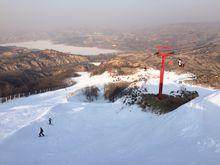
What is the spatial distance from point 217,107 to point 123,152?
306 inches

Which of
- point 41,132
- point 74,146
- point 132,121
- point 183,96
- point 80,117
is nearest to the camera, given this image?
point 74,146

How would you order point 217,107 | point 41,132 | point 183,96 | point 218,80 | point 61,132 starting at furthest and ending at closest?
1. point 218,80
2. point 183,96
3. point 61,132
4. point 41,132
5. point 217,107

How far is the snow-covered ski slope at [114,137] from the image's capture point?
20078 millimetres

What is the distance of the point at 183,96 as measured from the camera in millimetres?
43031

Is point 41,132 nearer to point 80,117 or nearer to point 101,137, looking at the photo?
point 101,137

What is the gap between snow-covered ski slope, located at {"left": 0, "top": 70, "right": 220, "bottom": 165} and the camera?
790 inches

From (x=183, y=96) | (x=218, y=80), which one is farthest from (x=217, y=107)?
(x=218, y=80)

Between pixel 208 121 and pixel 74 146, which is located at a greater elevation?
pixel 208 121

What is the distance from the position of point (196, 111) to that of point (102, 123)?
14104 millimetres

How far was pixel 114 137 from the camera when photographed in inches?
1184

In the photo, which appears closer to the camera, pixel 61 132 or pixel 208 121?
pixel 208 121

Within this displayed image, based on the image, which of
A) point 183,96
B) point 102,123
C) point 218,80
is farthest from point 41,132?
point 218,80

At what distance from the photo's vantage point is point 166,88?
176ft

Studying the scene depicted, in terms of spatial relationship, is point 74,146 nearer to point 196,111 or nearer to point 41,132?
point 41,132
